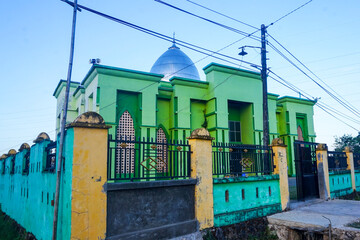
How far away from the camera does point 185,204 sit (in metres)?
6.78

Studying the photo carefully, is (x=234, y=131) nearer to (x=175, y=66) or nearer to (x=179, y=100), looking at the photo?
(x=179, y=100)

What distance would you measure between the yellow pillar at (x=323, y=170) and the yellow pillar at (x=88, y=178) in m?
10.3

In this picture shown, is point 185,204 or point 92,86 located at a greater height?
point 92,86

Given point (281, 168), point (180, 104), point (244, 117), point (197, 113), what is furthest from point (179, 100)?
point (281, 168)

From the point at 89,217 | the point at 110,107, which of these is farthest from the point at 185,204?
the point at 110,107

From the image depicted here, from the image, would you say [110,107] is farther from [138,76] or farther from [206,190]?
[206,190]

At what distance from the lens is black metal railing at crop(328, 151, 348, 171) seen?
511 inches

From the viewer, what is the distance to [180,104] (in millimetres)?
17219

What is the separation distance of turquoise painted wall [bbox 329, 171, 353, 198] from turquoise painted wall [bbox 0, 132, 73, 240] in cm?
1187

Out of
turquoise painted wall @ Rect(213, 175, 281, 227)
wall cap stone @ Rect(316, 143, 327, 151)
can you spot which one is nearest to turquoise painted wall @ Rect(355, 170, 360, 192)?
wall cap stone @ Rect(316, 143, 327, 151)

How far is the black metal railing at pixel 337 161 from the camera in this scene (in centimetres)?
1299

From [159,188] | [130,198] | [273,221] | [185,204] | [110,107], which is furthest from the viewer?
[110,107]

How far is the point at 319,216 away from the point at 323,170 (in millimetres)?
4185

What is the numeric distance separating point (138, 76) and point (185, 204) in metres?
10.5
